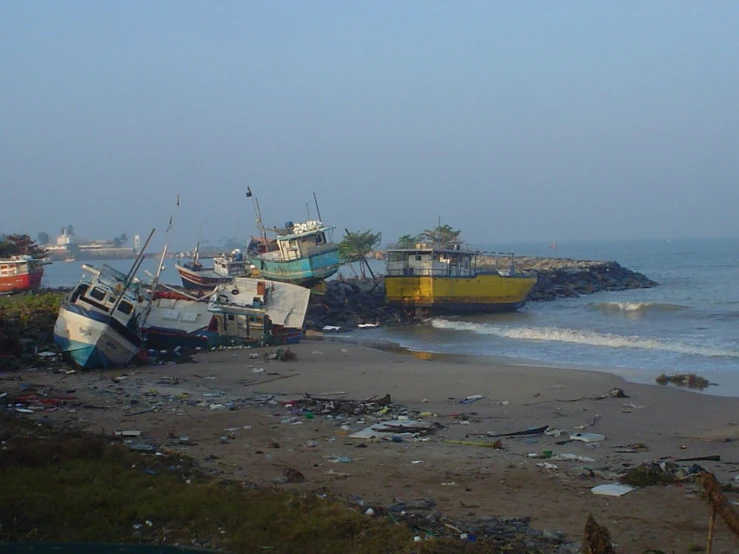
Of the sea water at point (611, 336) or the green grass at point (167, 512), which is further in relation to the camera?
the sea water at point (611, 336)

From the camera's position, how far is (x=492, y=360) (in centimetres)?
2370

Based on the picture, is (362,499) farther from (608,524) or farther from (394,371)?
(394,371)

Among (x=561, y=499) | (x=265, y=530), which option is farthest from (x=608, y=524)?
(x=265, y=530)

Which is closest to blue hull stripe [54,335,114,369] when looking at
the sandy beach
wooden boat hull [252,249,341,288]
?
the sandy beach

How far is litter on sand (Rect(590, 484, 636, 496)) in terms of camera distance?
8344 mm

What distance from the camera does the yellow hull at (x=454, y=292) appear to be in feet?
126

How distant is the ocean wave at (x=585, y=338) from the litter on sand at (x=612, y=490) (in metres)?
16.6

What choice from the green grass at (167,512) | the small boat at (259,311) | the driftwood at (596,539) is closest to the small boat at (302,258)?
the small boat at (259,311)

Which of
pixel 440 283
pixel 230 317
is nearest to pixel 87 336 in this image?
pixel 230 317

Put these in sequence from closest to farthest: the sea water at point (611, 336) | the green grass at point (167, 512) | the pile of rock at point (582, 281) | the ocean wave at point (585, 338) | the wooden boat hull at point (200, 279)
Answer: the green grass at point (167, 512) < the sea water at point (611, 336) < the ocean wave at point (585, 338) < the wooden boat hull at point (200, 279) < the pile of rock at point (582, 281)

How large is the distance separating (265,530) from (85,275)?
16.3m

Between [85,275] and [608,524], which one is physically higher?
[85,275]

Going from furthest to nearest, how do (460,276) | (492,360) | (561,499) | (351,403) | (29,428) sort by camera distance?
1. (460,276)
2. (492,360)
3. (351,403)
4. (29,428)
5. (561,499)

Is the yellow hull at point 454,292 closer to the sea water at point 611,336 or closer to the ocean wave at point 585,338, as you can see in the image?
the sea water at point 611,336
